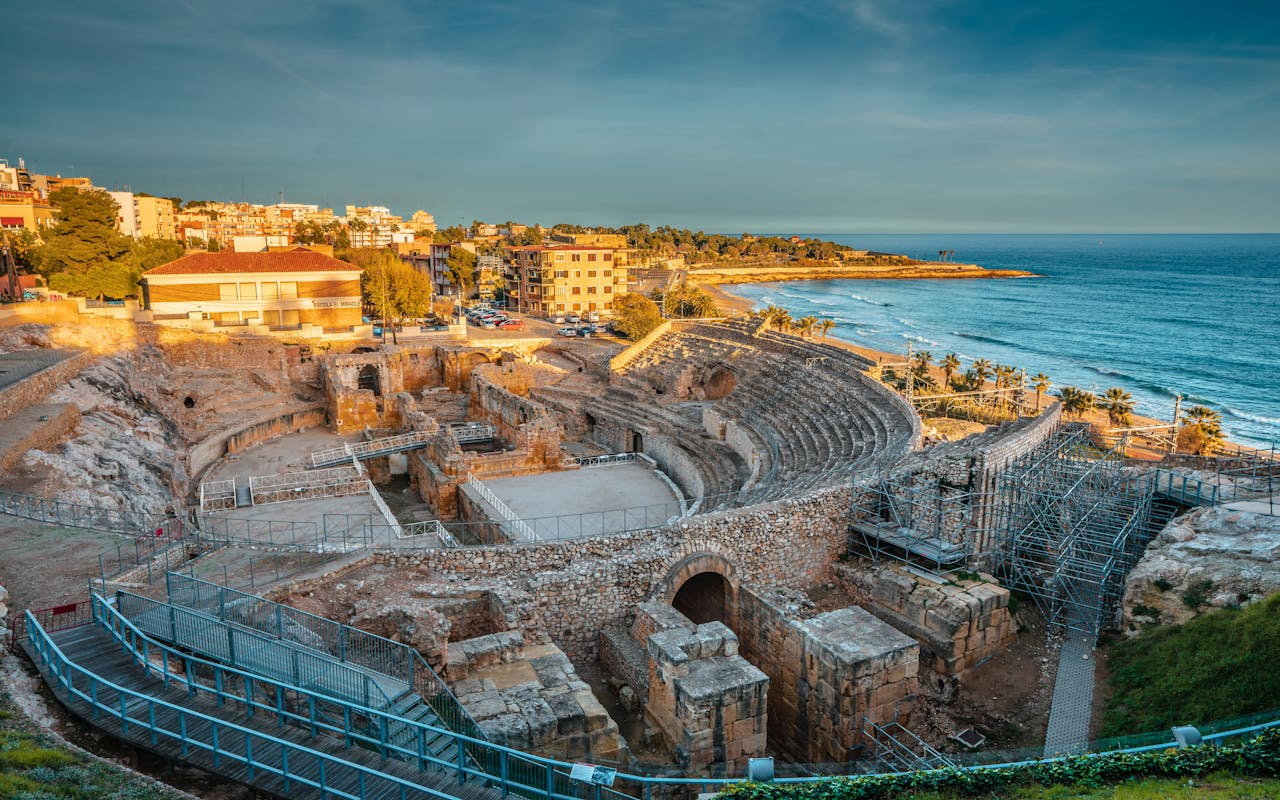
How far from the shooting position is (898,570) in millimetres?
17938

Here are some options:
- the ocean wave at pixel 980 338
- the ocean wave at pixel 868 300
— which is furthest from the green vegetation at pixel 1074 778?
the ocean wave at pixel 868 300

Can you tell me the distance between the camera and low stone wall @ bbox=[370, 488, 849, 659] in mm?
15945

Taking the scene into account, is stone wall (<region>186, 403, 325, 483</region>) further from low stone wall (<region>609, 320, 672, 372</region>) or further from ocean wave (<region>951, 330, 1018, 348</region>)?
ocean wave (<region>951, 330, 1018, 348</region>)

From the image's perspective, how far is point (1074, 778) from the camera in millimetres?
10000

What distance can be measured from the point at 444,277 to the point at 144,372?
6037 cm

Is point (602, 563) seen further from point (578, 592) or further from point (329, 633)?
point (329, 633)

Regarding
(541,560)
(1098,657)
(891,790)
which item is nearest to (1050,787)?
(891,790)

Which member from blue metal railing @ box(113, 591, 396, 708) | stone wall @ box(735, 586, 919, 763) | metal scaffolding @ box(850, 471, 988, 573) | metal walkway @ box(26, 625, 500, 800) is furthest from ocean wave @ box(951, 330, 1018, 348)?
metal walkway @ box(26, 625, 500, 800)

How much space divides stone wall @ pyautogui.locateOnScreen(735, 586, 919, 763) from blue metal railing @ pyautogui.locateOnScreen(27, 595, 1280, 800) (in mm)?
3528

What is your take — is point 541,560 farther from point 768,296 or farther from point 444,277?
point 768,296

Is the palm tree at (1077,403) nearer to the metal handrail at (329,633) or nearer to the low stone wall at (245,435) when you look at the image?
the metal handrail at (329,633)

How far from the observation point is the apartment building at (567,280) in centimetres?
7975

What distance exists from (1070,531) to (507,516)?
614 inches

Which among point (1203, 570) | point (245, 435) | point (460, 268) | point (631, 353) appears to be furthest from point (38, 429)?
point (460, 268)
